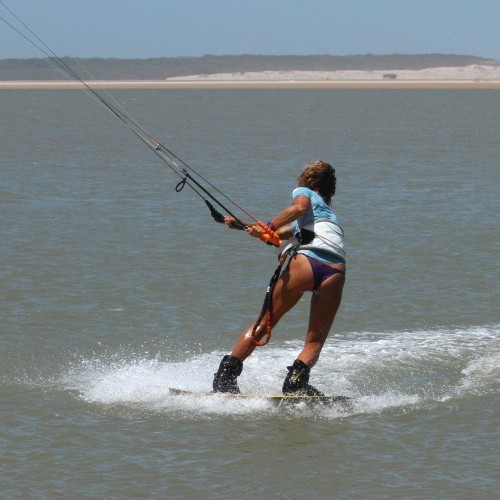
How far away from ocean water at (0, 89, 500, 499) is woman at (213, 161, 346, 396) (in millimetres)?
274

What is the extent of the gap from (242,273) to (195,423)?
21.5 feet

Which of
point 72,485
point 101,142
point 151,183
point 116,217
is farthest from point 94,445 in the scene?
point 101,142

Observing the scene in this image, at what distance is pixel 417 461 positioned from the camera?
347 inches

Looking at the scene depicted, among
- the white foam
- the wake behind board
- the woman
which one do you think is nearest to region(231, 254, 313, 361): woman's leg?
the woman

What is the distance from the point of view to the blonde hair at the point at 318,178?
974 cm

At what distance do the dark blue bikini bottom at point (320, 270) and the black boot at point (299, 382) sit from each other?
62 cm

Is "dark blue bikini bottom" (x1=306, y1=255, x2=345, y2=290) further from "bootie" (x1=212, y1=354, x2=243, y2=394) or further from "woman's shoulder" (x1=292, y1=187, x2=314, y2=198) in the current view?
"bootie" (x1=212, y1=354, x2=243, y2=394)

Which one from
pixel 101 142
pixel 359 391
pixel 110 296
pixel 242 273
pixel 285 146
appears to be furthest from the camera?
pixel 101 142

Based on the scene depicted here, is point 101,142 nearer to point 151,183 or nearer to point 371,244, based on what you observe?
point 151,183

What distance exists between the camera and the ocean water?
28.5 feet

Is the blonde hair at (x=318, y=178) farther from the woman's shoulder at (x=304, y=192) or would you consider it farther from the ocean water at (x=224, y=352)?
the ocean water at (x=224, y=352)

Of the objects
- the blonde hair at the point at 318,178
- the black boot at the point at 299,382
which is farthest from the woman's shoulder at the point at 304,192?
the black boot at the point at 299,382

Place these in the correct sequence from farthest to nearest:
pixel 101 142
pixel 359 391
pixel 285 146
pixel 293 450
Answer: pixel 101 142 → pixel 285 146 → pixel 359 391 → pixel 293 450

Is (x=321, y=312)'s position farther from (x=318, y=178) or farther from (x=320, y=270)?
(x=318, y=178)
